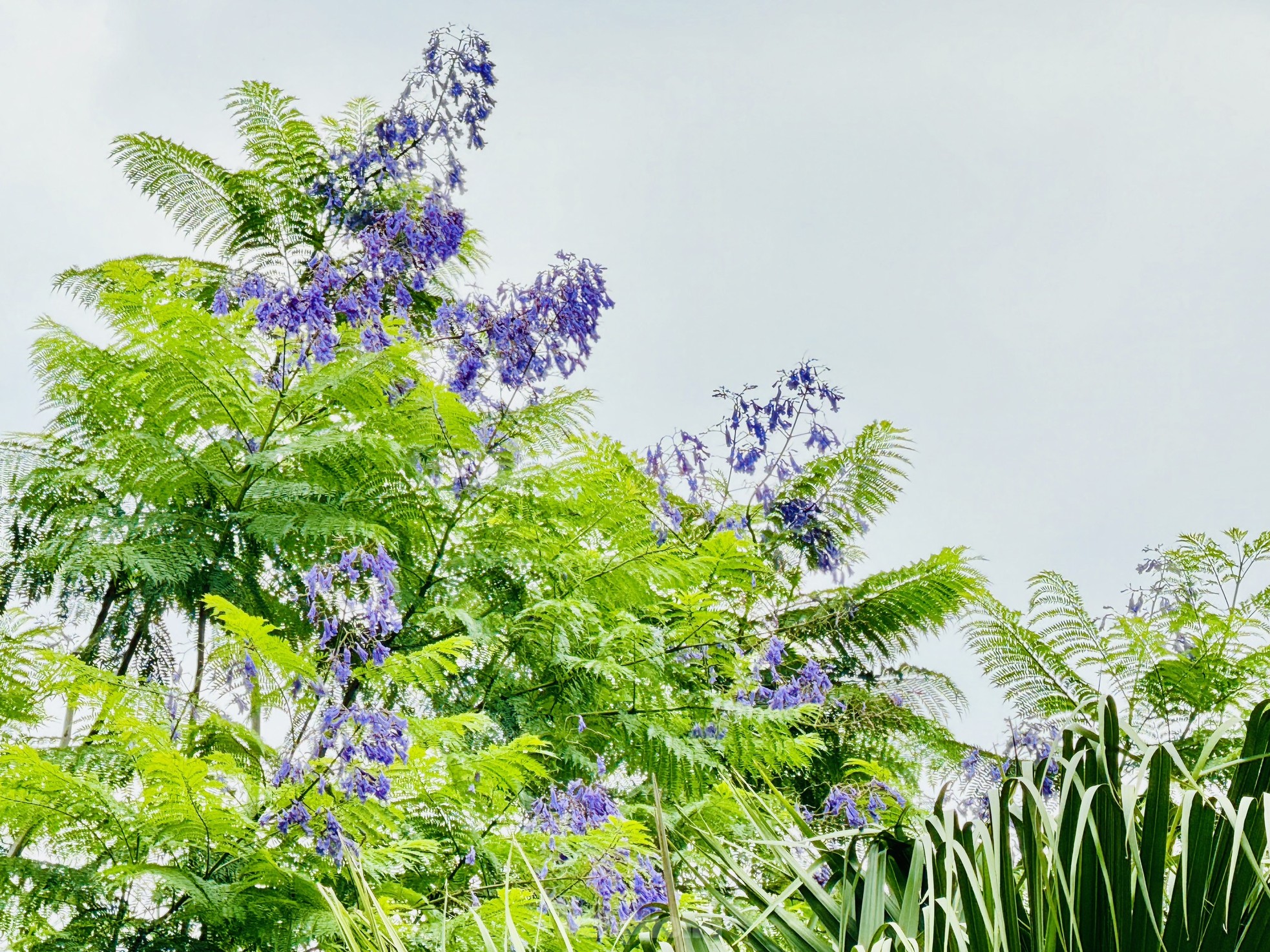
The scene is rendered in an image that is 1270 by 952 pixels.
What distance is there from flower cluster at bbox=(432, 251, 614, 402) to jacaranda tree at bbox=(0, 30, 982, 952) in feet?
0.05

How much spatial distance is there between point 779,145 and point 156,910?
14.8 m

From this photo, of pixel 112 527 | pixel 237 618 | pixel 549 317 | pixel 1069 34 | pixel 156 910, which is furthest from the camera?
pixel 1069 34

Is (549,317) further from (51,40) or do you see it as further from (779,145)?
(779,145)

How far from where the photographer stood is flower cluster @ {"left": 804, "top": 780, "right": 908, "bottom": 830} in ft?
15.6

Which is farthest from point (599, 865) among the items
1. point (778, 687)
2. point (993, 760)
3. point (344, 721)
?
point (993, 760)

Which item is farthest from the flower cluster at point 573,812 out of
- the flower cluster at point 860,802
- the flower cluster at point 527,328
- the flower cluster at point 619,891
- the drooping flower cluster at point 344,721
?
the flower cluster at point 527,328

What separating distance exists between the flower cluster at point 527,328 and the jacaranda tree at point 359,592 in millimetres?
15

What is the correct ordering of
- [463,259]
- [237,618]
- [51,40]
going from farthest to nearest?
[51,40], [463,259], [237,618]

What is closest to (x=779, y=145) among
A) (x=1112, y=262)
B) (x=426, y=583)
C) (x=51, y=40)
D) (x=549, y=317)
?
A: (x=1112, y=262)

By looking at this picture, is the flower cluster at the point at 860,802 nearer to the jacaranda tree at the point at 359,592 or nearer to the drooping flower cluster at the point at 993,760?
the jacaranda tree at the point at 359,592

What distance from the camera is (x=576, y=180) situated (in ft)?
46.2

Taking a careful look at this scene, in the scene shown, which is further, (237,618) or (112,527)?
(112,527)

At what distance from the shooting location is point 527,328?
5.16 meters

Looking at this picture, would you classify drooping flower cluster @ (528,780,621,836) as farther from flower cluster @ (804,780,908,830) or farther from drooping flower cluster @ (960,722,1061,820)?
drooping flower cluster @ (960,722,1061,820)
